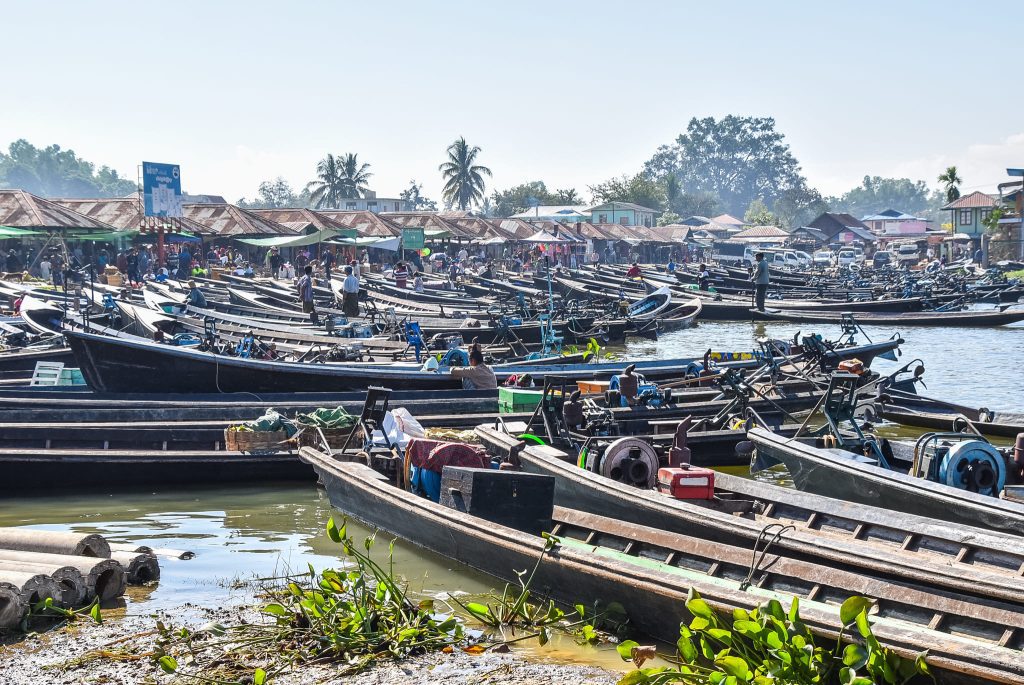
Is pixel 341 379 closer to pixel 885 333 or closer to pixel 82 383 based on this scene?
pixel 82 383

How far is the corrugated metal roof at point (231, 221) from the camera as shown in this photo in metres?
42.3

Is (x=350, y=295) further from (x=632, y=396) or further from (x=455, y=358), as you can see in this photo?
(x=632, y=396)

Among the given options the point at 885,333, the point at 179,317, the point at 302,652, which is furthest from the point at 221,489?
the point at 885,333

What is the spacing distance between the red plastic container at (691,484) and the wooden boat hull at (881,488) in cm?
120

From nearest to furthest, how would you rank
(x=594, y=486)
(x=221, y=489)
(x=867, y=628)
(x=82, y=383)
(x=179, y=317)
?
(x=867, y=628)
(x=594, y=486)
(x=221, y=489)
(x=82, y=383)
(x=179, y=317)

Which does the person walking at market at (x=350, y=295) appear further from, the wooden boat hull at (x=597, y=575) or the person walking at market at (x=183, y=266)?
the person walking at market at (x=183, y=266)

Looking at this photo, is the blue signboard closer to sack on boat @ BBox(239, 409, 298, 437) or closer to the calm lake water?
sack on boat @ BBox(239, 409, 298, 437)

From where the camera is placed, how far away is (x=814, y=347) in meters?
14.6

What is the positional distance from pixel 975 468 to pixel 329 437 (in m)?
6.22

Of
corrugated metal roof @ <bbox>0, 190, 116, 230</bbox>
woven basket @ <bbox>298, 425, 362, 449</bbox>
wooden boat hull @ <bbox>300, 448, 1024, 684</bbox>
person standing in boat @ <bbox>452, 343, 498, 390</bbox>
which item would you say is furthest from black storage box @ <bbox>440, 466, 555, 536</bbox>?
corrugated metal roof @ <bbox>0, 190, 116, 230</bbox>

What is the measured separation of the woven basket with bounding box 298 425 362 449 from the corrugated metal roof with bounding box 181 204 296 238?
3175 centimetres

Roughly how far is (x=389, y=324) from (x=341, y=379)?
7.11m

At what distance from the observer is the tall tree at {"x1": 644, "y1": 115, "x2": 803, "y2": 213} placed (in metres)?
158

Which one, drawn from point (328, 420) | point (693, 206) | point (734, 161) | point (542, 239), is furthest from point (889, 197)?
point (328, 420)
